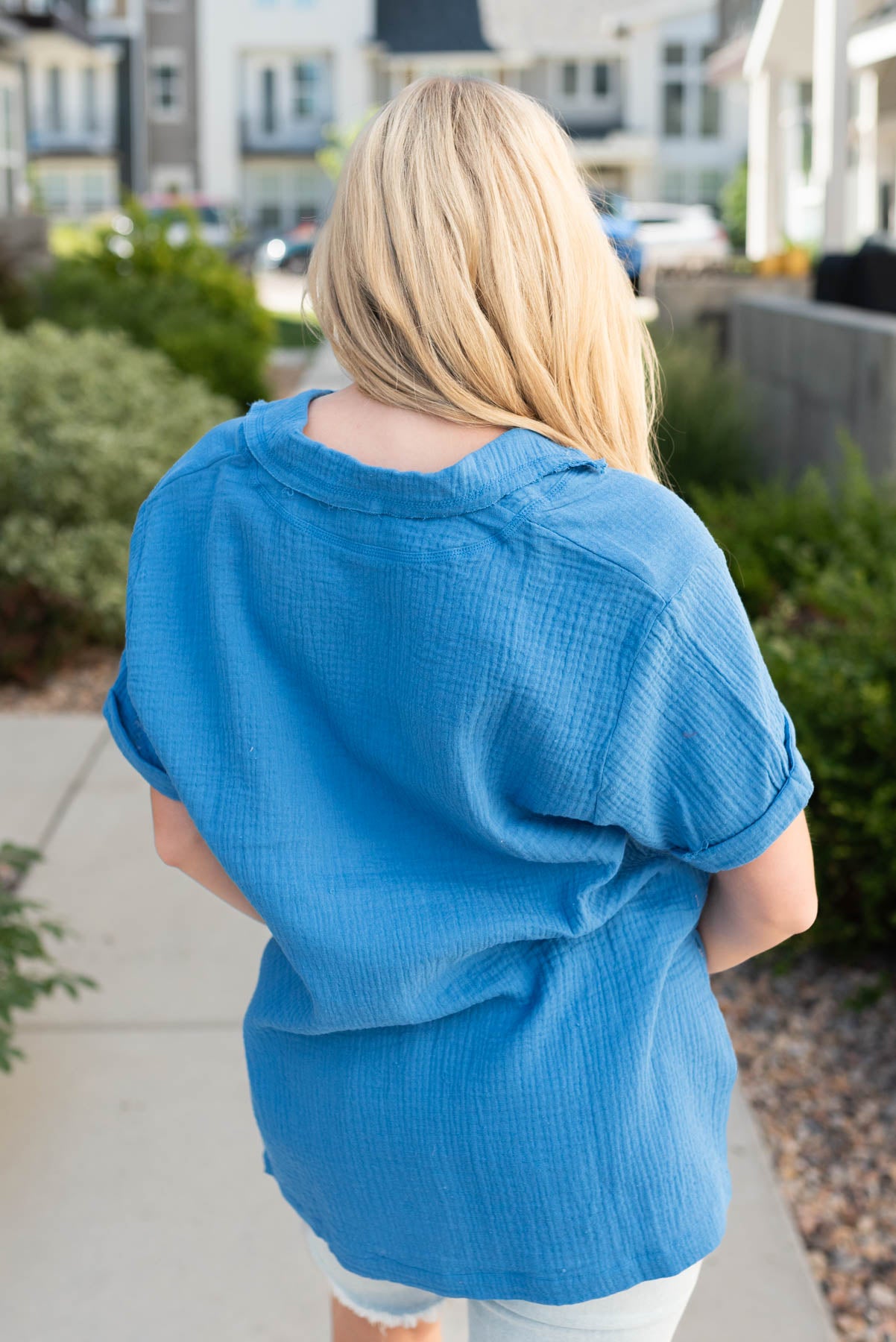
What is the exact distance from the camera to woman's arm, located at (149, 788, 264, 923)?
1495mm

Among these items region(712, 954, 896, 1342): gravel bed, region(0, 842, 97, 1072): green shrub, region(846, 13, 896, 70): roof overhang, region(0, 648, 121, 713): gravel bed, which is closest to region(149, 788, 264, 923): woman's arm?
region(0, 842, 97, 1072): green shrub

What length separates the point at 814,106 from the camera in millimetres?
10820

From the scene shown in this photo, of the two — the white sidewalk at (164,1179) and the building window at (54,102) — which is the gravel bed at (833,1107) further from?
the building window at (54,102)

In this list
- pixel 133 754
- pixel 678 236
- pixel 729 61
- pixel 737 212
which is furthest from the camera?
pixel 737 212

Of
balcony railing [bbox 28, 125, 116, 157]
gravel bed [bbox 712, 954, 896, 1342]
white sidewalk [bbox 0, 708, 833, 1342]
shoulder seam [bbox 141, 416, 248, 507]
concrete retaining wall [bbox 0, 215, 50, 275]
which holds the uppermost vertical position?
balcony railing [bbox 28, 125, 116, 157]

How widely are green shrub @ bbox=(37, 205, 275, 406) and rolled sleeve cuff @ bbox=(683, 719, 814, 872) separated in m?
10.1

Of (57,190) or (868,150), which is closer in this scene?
(868,150)

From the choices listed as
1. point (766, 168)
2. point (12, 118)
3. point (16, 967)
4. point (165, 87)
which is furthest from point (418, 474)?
point (165, 87)

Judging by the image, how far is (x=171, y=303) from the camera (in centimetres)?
1298

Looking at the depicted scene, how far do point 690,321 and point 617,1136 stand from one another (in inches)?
429

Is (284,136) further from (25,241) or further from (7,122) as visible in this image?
(25,241)

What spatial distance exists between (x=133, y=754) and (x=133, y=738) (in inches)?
0.7

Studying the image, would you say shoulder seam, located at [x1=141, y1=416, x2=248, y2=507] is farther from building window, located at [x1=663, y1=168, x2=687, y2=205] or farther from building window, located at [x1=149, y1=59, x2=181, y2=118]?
building window, located at [x1=149, y1=59, x2=181, y2=118]

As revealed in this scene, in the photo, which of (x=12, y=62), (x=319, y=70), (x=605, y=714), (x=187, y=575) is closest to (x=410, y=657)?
(x=605, y=714)
